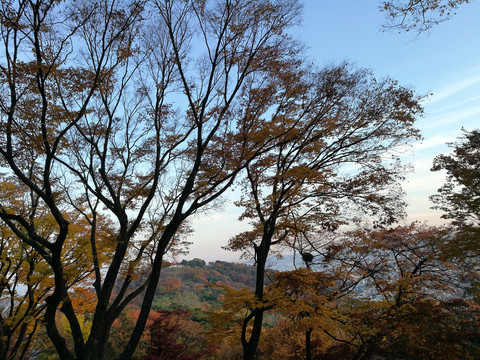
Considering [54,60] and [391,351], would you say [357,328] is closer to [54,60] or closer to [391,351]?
[391,351]

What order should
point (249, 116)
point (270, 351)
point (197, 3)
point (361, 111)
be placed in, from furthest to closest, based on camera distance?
point (270, 351) → point (361, 111) → point (249, 116) → point (197, 3)

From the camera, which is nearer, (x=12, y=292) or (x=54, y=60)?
(x=54, y=60)

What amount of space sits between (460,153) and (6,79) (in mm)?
13612

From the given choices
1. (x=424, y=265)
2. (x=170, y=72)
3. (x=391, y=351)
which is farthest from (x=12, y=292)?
(x=424, y=265)

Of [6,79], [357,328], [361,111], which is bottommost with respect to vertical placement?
[357,328]

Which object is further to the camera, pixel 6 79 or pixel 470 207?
pixel 470 207

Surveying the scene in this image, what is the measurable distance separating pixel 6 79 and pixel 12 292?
6.65 m

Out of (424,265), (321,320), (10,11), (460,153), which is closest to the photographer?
(10,11)

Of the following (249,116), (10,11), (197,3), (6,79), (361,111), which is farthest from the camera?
(361,111)

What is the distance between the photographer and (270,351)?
14266 millimetres

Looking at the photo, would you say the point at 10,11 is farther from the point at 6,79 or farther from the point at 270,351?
the point at 270,351

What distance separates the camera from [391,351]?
22.9 feet

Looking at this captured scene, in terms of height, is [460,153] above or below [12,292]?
above

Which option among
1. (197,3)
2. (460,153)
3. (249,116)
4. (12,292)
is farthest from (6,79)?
(460,153)
